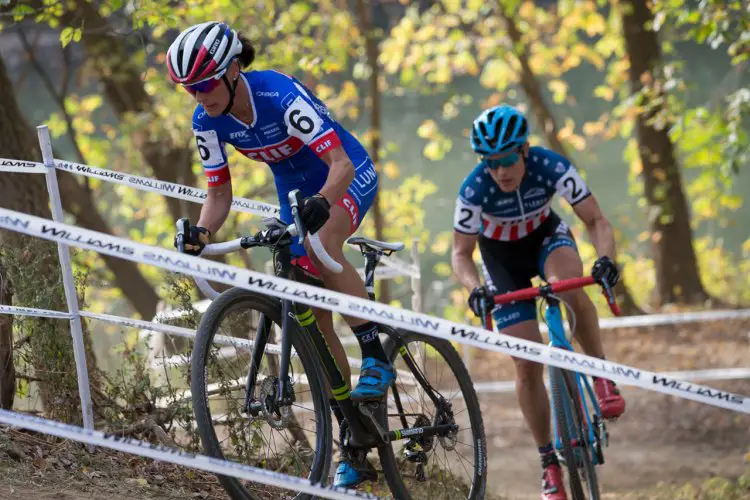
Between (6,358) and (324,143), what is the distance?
2.18m

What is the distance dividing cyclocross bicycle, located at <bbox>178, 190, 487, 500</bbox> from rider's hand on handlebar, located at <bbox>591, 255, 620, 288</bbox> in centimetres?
82

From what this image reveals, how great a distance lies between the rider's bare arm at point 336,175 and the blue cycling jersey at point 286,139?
33 millimetres

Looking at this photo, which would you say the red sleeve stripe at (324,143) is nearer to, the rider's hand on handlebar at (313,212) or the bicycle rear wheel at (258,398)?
the rider's hand on handlebar at (313,212)

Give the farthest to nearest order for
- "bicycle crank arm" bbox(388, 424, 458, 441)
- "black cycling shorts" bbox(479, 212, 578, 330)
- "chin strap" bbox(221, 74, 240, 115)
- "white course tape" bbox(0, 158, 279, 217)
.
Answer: "black cycling shorts" bbox(479, 212, 578, 330) → "white course tape" bbox(0, 158, 279, 217) → "bicycle crank arm" bbox(388, 424, 458, 441) → "chin strap" bbox(221, 74, 240, 115)

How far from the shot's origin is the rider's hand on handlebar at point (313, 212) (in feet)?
11.8

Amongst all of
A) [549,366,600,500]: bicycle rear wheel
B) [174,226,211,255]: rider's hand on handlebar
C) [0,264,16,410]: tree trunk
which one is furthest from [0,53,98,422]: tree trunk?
[549,366,600,500]: bicycle rear wheel

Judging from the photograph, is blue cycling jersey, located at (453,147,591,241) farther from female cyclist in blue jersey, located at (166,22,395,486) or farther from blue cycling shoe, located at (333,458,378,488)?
blue cycling shoe, located at (333,458,378,488)

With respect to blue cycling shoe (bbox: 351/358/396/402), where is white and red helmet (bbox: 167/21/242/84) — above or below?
above

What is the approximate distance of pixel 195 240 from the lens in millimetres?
3895

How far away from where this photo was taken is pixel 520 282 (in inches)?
226

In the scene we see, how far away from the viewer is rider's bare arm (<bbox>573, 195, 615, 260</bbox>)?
524 centimetres

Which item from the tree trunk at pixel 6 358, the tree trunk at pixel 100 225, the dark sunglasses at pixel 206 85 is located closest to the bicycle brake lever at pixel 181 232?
the dark sunglasses at pixel 206 85

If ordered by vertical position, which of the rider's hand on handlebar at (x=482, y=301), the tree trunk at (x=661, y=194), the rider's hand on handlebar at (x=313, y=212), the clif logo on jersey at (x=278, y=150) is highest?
the tree trunk at (x=661, y=194)

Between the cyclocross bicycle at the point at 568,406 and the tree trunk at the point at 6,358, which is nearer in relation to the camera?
the cyclocross bicycle at the point at 568,406
